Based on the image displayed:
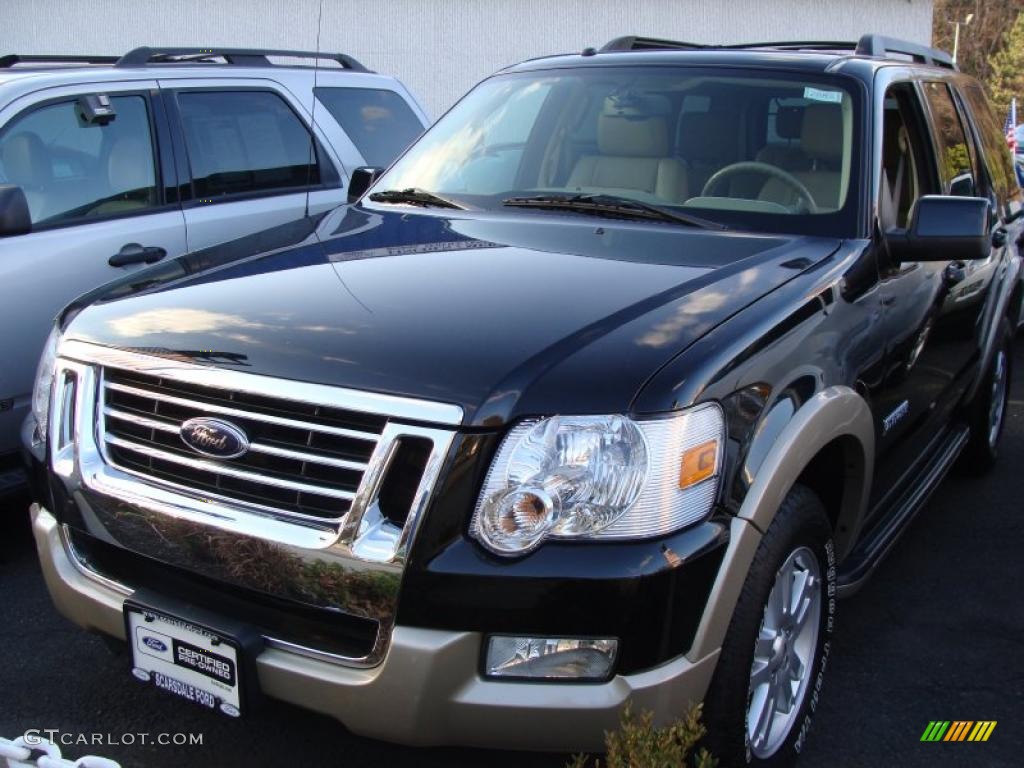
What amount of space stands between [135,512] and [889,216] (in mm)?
2459

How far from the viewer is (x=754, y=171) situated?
12.2ft

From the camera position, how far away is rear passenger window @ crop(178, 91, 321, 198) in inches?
208

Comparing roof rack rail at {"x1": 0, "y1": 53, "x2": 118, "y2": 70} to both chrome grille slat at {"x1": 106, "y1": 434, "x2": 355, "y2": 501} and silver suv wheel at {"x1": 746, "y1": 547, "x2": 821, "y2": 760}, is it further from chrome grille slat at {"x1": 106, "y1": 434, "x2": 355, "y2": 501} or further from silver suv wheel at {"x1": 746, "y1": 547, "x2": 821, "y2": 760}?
silver suv wheel at {"x1": 746, "y1": 547, "x2": 821, "y2": 760}

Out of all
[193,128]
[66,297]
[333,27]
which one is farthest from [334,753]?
[333,27]

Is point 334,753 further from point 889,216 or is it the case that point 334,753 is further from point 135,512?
point 889,216

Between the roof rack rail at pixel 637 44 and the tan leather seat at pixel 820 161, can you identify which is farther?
the roof rack rail at pixel 637 44

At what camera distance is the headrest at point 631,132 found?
3.91m

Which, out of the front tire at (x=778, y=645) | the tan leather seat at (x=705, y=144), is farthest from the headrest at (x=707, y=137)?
the front tire at (x=778, y=645)

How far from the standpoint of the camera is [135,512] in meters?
2.62

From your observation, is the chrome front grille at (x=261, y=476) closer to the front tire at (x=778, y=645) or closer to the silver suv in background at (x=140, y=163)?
the front tire at (x=778, y=645)

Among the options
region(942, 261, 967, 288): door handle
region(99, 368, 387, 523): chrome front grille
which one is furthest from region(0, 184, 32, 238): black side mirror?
region(942, 261, 967, 288): door handle

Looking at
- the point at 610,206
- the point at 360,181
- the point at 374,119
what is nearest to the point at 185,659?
the point at 610,206

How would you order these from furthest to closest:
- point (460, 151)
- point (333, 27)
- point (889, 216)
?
point (333, 27) < point (460, 151) < point (889, 216)

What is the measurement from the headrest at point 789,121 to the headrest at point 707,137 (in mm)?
147
